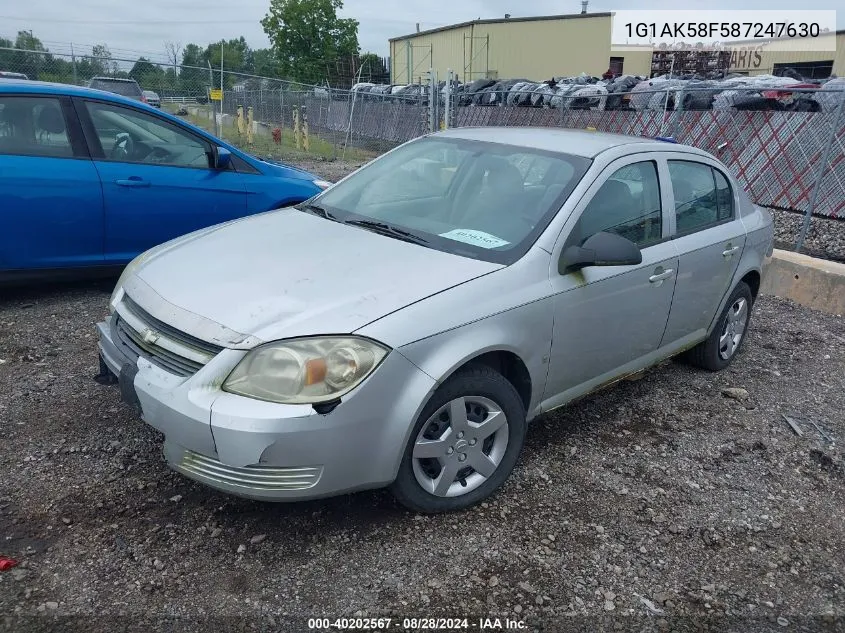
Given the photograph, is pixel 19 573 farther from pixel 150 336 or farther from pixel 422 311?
pixel 422 311

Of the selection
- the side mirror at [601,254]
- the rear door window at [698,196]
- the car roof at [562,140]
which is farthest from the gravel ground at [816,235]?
the side mirror at [601,254]

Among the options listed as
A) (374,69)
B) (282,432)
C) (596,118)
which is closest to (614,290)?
(282,432)

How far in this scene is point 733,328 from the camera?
4.93 metres

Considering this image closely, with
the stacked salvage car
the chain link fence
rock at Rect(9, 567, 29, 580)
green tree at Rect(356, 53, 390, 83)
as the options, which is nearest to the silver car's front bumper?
rock at Rect(9, 567, 29, 580)

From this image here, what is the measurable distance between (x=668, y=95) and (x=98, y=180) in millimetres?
10157

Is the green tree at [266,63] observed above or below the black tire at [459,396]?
above

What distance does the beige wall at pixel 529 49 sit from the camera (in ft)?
119

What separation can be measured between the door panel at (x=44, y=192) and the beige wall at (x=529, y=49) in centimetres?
3508

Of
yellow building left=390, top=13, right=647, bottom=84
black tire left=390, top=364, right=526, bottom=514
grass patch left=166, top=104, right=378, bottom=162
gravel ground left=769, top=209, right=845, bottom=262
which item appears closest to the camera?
black tire left=390, top=364, right=526, bottom=514

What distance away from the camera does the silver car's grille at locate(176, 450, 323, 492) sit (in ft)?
8.32

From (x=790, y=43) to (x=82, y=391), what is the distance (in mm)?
37348

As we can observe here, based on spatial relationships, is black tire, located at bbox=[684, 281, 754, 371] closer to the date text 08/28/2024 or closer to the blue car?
the date text 08/28/2024

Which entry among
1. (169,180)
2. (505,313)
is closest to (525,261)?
(505,313)

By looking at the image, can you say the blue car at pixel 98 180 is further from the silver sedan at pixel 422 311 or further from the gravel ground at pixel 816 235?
the gravel ground at pixel 816 235
